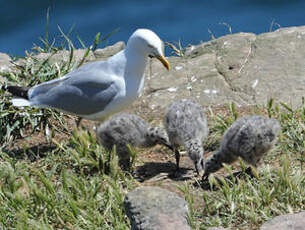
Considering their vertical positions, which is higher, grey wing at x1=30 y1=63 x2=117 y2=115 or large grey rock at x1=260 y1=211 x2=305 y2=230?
grey wing at x1=30 y1=63 x2=117 y2=115

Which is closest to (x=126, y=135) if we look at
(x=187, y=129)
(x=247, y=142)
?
(x=187, y=129)

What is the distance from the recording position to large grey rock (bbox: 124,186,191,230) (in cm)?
374

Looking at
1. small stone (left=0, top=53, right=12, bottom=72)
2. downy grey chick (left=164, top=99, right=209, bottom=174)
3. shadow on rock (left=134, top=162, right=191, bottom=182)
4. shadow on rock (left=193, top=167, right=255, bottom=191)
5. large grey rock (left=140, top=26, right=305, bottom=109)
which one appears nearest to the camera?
shadow on rock (left=193, top=167, right=255, bottom=191)

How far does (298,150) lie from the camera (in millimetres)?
5445

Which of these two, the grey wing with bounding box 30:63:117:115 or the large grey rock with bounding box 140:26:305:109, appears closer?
the grey wing with bounding box 30:63:117:115

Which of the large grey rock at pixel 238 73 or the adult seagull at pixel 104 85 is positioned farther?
the large grey rock at pixel 238 73

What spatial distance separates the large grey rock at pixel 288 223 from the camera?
362 cm

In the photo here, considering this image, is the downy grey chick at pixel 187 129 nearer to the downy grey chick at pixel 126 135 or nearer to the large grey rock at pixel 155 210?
the downy grey chick at pixel 126 135

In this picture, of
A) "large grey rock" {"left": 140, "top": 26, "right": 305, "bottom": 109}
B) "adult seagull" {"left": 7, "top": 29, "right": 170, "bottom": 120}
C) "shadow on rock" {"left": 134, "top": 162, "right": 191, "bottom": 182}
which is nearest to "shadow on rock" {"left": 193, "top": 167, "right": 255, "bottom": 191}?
"shadow on rock" {"left": 134, "top": 162, "right": 191, "bottom": 182}

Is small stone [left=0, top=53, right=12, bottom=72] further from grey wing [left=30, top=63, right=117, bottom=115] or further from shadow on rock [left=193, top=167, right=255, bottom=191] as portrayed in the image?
shadow on rock [left=193, top=167, right=255, bottom=191]

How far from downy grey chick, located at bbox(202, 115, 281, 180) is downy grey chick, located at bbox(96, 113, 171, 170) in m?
0.68

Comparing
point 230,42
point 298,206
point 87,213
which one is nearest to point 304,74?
point 230,42

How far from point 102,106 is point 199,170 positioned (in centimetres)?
134

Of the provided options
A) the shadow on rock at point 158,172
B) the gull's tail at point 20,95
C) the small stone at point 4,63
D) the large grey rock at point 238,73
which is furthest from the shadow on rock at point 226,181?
the small stone at point 4,63
